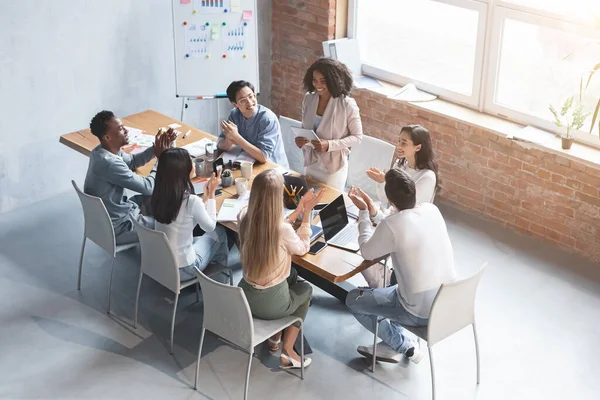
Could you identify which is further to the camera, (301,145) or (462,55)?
(462,55)

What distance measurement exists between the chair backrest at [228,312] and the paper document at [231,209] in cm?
71

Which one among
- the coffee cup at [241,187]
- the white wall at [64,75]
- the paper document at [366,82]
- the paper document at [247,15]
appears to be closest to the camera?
the coffee cup at [241,187]

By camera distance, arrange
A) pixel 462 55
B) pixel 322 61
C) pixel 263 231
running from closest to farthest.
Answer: pixel 263 231
pixel 322 61
pixel 462 55

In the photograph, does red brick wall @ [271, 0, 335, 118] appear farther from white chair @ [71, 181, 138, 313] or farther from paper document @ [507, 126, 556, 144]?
white chair @ [71, 181, 138, 313]

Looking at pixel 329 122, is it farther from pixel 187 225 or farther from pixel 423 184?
pixel 187 225

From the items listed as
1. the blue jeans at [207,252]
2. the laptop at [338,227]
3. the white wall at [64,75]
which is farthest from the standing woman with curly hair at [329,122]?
the white wall at [64,75]

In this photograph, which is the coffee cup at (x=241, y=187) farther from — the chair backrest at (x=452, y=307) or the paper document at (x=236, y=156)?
the chair backrest at (x=452, y=307)

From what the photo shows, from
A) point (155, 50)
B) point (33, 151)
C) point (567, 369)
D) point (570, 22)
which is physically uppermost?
point (570, 22)

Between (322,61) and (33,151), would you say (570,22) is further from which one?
(33,151)

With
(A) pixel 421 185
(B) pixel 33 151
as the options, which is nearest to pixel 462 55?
(A) pixel 421 185

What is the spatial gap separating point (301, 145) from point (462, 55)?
1796 millimetres

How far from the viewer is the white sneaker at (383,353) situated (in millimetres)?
4895

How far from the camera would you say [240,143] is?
18.5ft

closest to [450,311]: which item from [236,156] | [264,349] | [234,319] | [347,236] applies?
[347,236]
